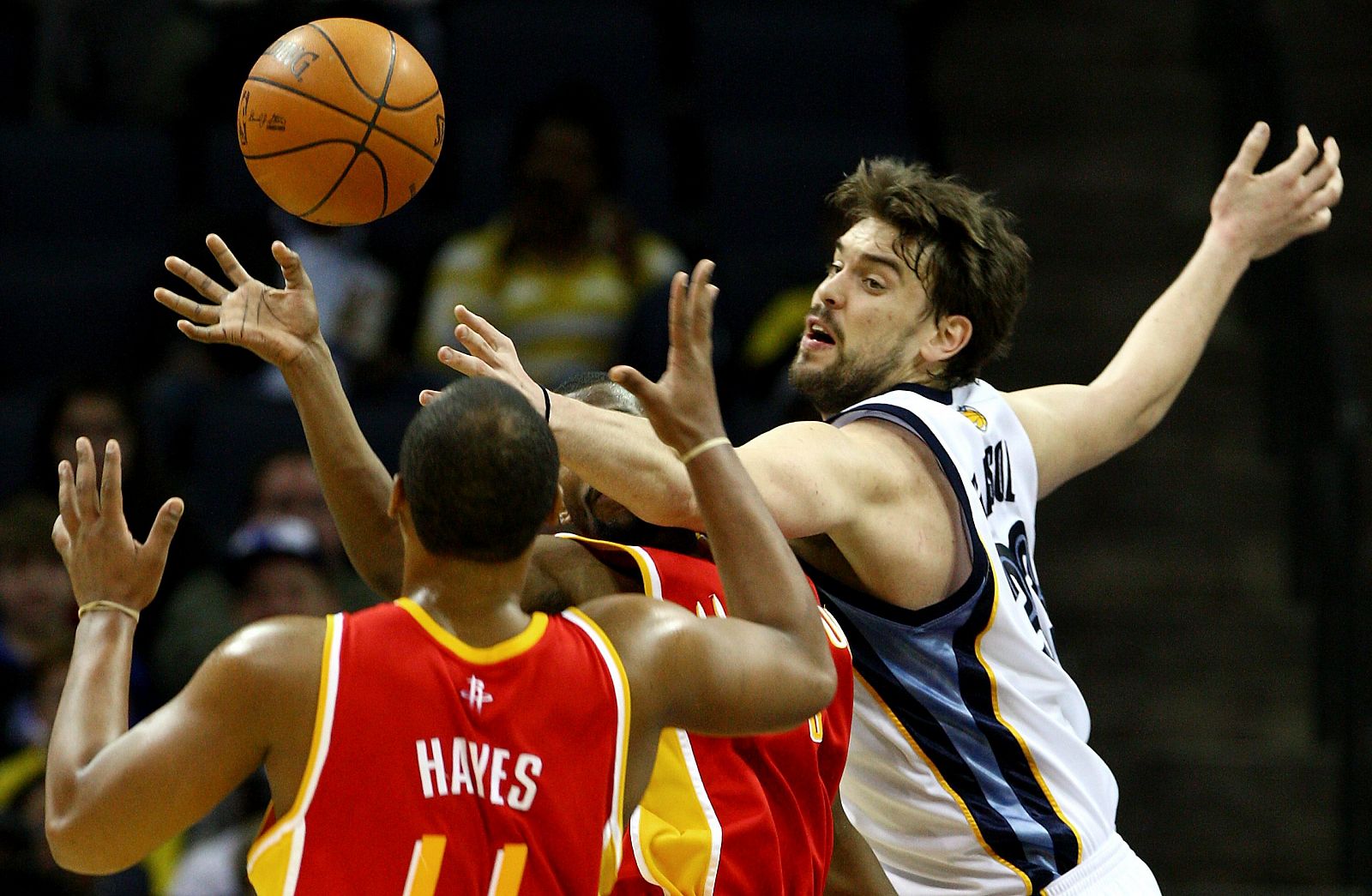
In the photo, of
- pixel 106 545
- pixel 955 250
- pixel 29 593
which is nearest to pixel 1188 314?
pixel 955 250

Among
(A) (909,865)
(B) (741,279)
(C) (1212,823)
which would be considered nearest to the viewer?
(A) (909,865)

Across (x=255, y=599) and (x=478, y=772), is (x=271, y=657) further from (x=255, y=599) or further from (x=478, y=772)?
(x=255, y=599)

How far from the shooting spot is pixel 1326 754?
7133 mm

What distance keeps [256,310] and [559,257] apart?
4059 millimetres

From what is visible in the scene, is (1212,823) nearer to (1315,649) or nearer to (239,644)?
(1315,649)

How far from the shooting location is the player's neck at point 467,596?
8.77ft

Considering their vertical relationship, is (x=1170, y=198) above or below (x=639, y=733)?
above

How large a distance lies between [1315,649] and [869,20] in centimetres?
362

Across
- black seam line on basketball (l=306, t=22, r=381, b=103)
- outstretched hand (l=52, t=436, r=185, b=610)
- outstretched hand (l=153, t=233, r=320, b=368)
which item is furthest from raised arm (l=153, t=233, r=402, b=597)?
outstretched hand (l=52, t=436, r=185, b=610)

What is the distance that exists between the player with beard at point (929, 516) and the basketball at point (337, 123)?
580 mm

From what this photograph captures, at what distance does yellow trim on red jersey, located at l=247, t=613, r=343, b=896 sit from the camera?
2531mm

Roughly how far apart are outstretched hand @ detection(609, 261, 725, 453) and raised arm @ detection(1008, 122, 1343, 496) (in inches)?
68.2

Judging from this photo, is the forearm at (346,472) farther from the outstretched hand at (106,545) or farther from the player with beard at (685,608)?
the outstretched hand at (106,545)

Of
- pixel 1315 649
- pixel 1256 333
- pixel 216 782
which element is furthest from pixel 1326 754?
pixel 216 782
